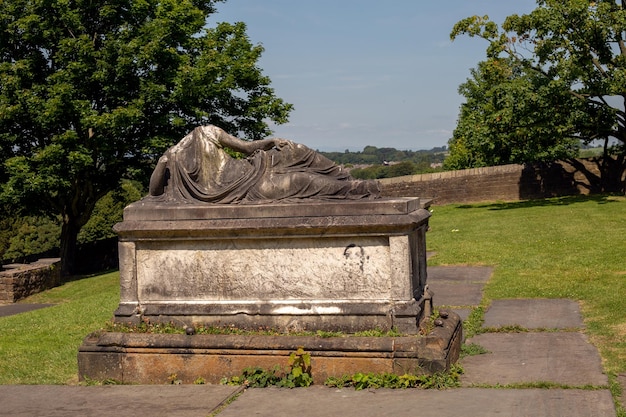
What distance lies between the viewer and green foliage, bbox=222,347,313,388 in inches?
244

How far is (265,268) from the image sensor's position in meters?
6.79

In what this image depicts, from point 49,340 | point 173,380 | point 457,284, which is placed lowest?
point 49,340

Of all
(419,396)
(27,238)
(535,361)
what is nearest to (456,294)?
(535,361)

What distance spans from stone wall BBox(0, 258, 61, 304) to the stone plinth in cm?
1052

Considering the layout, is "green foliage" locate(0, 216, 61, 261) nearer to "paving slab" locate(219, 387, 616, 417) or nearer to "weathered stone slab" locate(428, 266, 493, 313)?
"weathered stone slab" locate(428, 266, 493, 313)

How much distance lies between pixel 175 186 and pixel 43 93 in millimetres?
14748

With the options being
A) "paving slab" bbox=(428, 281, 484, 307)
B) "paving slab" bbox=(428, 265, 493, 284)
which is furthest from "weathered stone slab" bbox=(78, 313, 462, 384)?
"paving slab" bbox=(428, 265, 493, 284)

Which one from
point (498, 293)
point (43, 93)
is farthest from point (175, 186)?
point (43, 93)

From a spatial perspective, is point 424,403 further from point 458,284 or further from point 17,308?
point 17,308

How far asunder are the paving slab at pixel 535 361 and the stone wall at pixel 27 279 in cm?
1183

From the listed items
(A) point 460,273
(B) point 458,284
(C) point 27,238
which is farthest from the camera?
(C) point 27,238

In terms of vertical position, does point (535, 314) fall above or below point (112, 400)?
above

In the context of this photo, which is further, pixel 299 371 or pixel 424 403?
pixel 299 371

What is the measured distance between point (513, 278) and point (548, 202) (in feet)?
43.7
